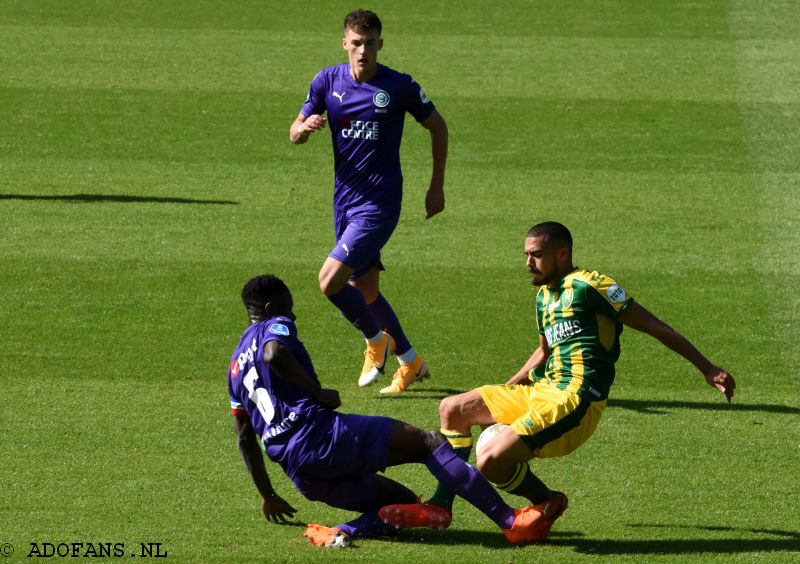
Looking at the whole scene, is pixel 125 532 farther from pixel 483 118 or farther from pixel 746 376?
pixel 483 118

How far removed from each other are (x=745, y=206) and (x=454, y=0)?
10104 millimetres

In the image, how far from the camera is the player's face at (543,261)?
571 cm

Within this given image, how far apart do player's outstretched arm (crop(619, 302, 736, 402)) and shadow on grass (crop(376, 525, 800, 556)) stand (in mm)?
719

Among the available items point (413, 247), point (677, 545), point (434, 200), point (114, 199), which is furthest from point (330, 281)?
point (114, 199)

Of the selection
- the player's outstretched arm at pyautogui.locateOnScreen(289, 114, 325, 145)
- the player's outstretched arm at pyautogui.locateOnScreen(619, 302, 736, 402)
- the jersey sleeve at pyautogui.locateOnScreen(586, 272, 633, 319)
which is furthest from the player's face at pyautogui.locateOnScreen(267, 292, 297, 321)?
the player's outstretched arm at pyautogui.locateOnScreen(289, 114, 325, 145)

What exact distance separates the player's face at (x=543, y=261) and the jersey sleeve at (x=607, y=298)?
21 centimetres

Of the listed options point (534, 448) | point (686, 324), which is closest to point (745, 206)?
point (686, 324)

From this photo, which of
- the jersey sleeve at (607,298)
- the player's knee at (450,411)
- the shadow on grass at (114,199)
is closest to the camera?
the jersey sleeve at (607,298)

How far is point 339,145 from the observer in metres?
7.81

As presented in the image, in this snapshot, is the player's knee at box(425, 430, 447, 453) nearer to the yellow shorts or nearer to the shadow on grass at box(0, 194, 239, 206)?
the yellow shorts

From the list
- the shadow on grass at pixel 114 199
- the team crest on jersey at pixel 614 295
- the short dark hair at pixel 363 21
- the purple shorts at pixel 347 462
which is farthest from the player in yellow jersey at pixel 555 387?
the shadow on grass at pixel 114 199

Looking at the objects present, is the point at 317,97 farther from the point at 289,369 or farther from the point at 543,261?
the point at 289,369

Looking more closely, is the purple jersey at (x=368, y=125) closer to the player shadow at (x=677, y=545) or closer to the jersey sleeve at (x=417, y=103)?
the jersey sleeve at (x=417, y=103)

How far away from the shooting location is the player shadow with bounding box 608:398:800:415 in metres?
7.52
